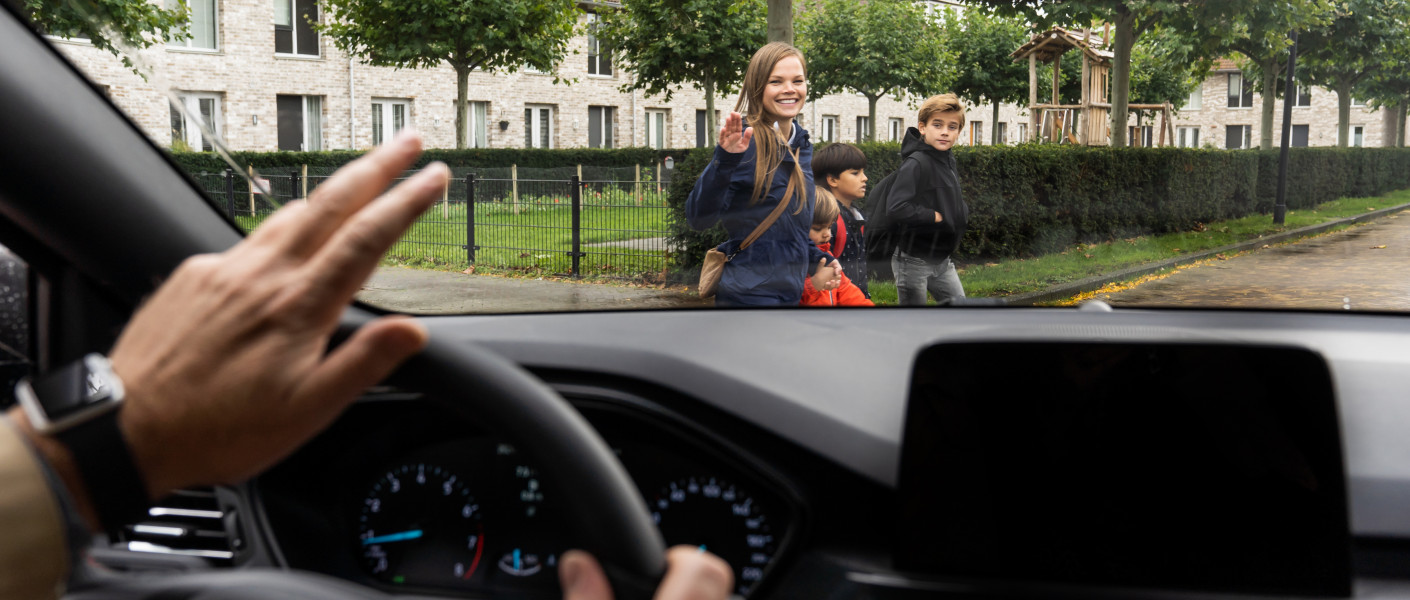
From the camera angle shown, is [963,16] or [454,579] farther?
[963,16]

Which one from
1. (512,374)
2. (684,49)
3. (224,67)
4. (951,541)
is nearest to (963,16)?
(684,49)

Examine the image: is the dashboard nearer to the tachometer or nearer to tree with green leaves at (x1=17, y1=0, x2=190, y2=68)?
the tachometer

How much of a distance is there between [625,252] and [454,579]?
0.89 metres

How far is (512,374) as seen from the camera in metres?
1.06

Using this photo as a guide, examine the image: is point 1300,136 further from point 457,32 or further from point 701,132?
point 457,32

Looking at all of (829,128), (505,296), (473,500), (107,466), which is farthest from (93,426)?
(829,128)

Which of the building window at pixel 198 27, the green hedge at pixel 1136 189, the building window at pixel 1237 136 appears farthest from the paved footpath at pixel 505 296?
the building window at pixel 1237 136

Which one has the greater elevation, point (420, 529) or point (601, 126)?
point (601, 126)

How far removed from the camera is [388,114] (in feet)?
6.05

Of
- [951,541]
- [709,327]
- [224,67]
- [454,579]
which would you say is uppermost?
[224,67]

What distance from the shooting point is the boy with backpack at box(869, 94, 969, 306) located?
7.65 ft

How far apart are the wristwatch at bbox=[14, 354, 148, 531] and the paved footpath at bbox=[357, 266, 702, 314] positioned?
1.26 meters

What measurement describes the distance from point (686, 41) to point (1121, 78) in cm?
121

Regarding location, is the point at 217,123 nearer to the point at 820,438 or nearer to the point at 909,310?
the point at 820,438
